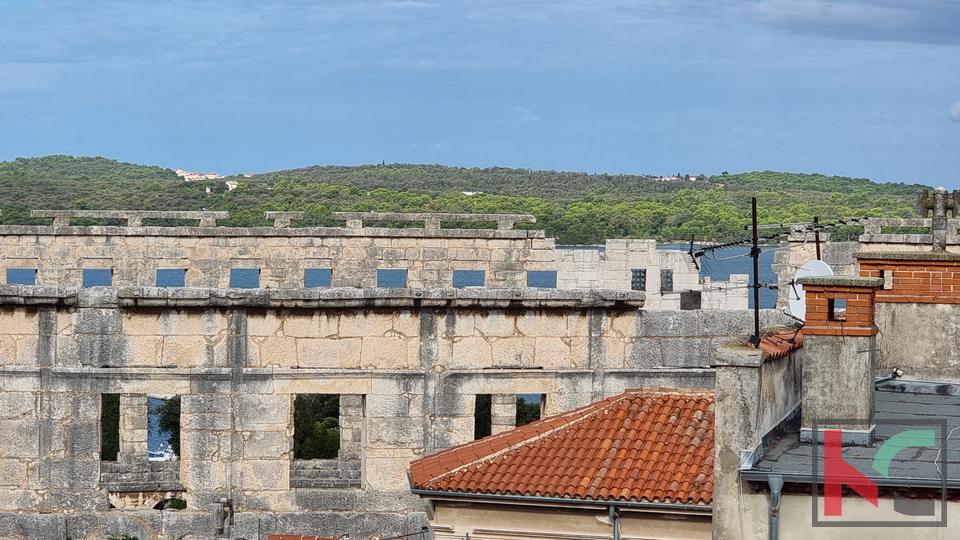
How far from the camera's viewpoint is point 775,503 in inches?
404

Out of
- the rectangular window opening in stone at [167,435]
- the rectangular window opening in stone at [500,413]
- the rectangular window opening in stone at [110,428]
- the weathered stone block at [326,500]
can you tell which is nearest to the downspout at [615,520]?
the rectangular window opening in stone at [500,413]

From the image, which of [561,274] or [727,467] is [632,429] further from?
[561,274]

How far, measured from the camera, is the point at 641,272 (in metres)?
41.2

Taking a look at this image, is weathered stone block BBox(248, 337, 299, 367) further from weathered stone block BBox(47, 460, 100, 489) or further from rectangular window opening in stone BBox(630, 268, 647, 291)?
rectangular window opening in stone BBox(630, 268, 647, 291)

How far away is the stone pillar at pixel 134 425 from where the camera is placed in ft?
85.8

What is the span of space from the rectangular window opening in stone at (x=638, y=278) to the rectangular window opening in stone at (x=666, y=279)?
48 cm

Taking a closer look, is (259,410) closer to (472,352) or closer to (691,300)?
(472,352)

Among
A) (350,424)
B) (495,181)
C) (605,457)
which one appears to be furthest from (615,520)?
(495,181)

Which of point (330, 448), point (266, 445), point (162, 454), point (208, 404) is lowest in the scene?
point (162, 454)

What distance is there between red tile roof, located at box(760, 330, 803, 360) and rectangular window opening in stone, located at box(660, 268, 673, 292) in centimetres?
2808

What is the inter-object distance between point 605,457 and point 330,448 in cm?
1680

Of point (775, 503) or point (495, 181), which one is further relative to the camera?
point (495, 181)

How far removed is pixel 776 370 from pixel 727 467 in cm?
104

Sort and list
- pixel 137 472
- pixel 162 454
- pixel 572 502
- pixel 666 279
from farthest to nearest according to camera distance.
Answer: pixel 666 279 < pixel 162 454 < pixel 137 472 < pixel 572 502
